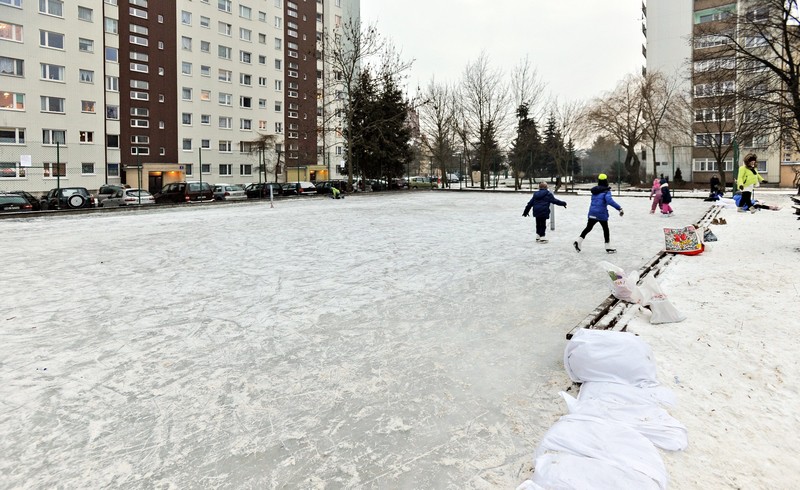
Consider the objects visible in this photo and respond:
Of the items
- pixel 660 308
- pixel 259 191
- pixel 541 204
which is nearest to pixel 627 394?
pixel 660 308

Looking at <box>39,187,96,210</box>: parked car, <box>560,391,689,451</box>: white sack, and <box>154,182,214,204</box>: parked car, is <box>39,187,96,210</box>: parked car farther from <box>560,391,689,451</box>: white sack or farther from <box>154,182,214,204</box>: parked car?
<box>560,391,689,451</box>: white sack

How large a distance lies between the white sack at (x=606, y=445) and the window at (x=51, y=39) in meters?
53.0

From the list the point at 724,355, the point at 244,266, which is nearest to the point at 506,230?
the point at 244,266

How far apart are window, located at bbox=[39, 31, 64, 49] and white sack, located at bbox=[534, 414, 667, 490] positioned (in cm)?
5295

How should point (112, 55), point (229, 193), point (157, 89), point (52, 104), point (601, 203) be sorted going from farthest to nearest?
point (157, 89) → point (112, 55) → point (52, 104) → point (229, 193) → point (601, 203)

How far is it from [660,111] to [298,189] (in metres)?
38.2

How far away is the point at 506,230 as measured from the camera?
46.3ft

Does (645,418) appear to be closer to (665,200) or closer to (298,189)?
(665,200)

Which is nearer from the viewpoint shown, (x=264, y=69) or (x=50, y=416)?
(x=50, y=416)

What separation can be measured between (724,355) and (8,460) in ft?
17.4

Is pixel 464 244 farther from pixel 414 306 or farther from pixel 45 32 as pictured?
pixel 45 32

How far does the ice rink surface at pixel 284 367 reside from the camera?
9.30 ft

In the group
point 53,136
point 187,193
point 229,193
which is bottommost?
point 187,193

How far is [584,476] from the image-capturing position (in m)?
2.34
